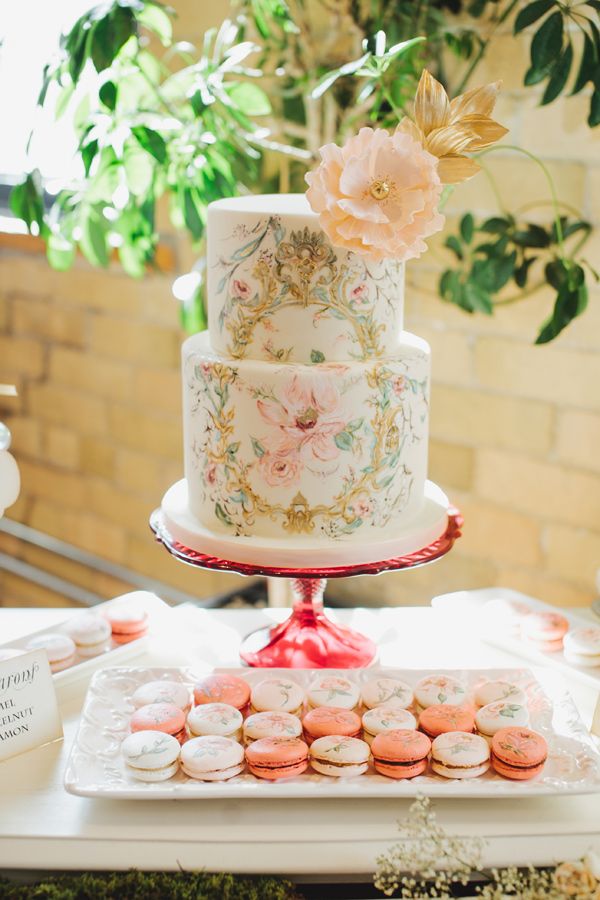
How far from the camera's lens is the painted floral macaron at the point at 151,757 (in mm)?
985

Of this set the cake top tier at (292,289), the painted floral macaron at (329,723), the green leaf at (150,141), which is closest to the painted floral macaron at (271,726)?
the painted floral macaron at (329,723)

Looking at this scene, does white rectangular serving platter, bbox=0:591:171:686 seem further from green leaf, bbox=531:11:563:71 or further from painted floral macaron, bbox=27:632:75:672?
green leaf, bbox=531:11:563:71

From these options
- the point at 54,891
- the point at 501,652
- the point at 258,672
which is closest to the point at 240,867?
the point at 54,891

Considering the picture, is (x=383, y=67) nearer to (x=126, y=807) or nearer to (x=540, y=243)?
(x=540, y=243)

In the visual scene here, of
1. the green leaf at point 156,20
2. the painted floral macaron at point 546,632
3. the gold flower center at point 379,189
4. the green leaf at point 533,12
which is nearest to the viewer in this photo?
the gold flower center at point 379,189

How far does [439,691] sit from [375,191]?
20.8 inches

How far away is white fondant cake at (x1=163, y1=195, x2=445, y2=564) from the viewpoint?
107 centimetres

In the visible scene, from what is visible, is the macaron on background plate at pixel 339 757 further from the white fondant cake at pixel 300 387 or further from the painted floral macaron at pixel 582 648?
the painted floral macaron at pixel 582 648

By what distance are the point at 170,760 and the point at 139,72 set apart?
0.98 meters

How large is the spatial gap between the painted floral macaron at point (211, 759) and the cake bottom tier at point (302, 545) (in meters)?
0.19

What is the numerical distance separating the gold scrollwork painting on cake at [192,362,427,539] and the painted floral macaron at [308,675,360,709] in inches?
6.4

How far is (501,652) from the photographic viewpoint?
132 cm

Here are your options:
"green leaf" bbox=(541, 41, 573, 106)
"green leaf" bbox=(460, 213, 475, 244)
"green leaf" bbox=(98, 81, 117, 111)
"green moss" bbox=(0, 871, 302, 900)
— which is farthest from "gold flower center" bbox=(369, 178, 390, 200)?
"green moss" bbox=(0, 871, 302, 900)

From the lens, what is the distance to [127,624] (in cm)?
131
